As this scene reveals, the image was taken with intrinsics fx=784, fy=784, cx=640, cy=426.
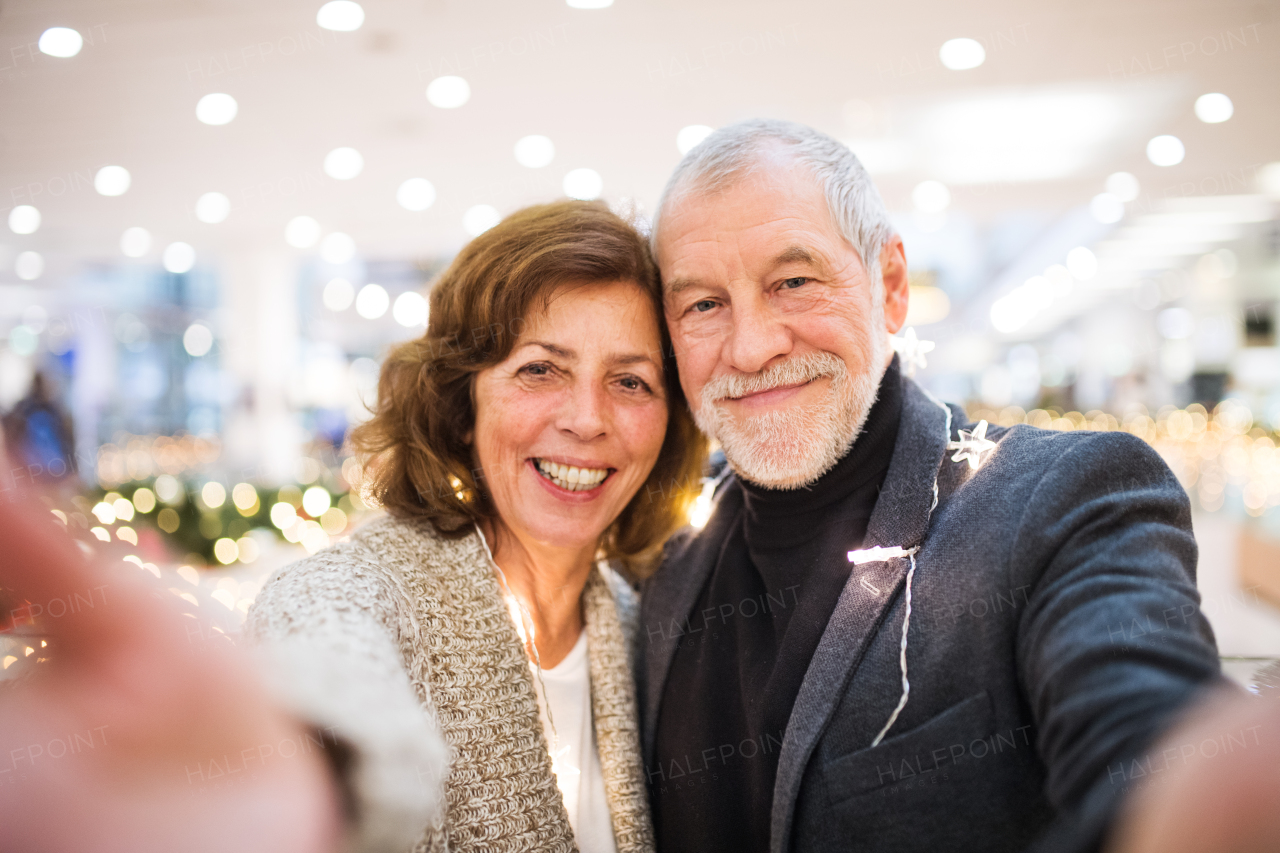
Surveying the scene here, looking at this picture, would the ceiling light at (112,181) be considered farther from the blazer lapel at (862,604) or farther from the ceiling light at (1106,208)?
the ceiling light at (1106,208)

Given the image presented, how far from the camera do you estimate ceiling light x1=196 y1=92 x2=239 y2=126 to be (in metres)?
4.68

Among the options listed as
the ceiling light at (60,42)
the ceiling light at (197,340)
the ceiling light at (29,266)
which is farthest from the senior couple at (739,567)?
the ceiling light at (197,340)

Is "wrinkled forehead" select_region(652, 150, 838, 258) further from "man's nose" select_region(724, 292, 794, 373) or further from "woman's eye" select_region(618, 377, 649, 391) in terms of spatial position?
"woman's eye" select_region(618, 377, 649, 391)

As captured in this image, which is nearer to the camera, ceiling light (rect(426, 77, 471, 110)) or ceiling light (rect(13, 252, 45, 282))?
ceiling light (rect(426, 77, 471, 110))

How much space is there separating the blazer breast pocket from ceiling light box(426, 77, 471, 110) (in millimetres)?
4364

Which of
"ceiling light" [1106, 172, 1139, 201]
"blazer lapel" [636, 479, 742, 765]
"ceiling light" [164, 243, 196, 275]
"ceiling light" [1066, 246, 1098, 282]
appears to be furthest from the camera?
"ceiling light" [1066, 246, 1098, 282]

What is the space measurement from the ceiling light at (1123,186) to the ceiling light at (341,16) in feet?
20.0

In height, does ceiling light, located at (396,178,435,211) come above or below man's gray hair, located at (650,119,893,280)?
above

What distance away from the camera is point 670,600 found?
167 centimetres

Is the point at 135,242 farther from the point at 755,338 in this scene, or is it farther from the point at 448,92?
the point at 755,338

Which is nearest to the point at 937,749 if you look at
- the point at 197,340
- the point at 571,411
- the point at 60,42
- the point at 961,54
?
the point at 571,411

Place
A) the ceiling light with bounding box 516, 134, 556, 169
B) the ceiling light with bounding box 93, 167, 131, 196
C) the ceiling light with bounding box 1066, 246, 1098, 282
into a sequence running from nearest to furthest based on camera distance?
the ceiling light with bounding box 516, 134, 556, 169, the ceiling light with bounding box 93, 167, 131, 196, the ceiling light with bounding box 1066, 246, 1098, 282

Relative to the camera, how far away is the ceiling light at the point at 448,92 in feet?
14.7

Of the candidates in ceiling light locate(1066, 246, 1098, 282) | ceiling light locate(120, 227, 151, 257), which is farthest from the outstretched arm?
ceiling light locate(1066, 246, 1098, 282)
